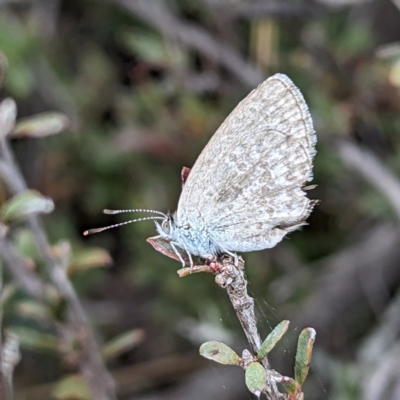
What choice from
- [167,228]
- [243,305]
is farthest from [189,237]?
[243,305]

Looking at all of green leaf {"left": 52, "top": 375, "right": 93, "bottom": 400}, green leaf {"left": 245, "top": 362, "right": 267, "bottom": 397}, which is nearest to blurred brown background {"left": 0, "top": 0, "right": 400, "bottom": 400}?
green leaf {"left": 52, "top": 375, "right": 93, "bottom": 400}

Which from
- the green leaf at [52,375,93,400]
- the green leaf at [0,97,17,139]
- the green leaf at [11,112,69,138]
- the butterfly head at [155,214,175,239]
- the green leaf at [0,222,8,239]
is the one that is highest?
the green leaf at [0,97,17,139]

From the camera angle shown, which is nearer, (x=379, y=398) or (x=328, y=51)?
(x=379, y=398)

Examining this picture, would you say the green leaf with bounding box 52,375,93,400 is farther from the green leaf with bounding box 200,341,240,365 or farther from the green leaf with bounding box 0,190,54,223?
the green leaf with bounding box 200,341,240,365

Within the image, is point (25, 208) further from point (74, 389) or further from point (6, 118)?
point (74, 389)

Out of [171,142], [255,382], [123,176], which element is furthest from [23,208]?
[123,176]

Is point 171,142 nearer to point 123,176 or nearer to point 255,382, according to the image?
point 123,176

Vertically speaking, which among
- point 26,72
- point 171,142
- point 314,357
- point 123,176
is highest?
point 26,72
